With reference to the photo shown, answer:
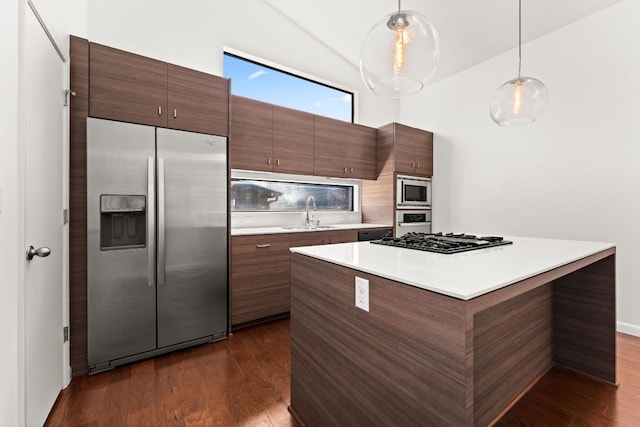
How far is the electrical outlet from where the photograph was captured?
45.6 inches

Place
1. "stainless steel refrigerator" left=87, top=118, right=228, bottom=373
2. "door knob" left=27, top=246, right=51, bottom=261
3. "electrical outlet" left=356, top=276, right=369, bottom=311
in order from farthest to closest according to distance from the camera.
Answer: "stainless steel refrigerator" left=87, top=118, right=228, bottom=373 < "door knob" left=27, top=246, right=51, bottom=261 < "electrical outlet" left=356, top=276, right=369, bottom=311

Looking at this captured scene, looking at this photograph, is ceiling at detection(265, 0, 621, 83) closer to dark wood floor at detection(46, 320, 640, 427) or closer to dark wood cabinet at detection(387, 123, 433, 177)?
dark wood cabinet at detection(387, 123, 433, 177)

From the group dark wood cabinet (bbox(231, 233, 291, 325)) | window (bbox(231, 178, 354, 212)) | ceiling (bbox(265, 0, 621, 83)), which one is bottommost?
dark wood cabinet (bbox(231, 233, 291, 325))

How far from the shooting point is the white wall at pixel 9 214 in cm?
116

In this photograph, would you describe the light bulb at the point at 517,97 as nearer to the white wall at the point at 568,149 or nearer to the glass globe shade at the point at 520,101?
the glass globe shade at the point at 520,101

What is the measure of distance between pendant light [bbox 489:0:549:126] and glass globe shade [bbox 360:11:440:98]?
0.91 meters

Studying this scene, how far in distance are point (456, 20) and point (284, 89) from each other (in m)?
2.08

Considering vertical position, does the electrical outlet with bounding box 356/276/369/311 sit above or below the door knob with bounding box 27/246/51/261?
below

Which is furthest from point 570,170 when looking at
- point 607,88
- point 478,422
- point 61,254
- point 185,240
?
point 61,254

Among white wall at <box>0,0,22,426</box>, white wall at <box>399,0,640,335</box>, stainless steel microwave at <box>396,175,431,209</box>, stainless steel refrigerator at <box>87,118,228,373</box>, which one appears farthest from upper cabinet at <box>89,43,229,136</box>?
white wall at <box>399,0,640,335</box>

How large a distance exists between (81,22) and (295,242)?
263 centimetres

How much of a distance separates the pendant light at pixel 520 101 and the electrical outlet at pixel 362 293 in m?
1.77

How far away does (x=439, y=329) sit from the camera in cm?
90

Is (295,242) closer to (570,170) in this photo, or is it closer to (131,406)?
(131,406)
